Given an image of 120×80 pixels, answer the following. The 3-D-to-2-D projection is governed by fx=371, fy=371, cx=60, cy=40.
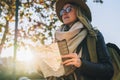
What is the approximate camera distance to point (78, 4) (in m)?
3.83

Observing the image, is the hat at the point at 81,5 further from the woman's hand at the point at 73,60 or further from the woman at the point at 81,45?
the woman's hand at the point at 73,60

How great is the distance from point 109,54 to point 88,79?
35cm

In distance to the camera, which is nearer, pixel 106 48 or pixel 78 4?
pixel 106 48

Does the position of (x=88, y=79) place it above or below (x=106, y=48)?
below

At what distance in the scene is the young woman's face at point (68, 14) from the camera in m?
3.74

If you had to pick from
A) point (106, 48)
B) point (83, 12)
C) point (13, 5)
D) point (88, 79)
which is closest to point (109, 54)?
point (106, 48)

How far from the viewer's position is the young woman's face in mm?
3738

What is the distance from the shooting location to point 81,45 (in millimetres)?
3500

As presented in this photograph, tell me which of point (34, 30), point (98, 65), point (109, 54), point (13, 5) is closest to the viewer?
point (98, 65)

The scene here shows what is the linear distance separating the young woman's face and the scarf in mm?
179

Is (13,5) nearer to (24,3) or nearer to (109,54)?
(24,3)

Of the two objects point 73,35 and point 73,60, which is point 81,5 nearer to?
point 73,35

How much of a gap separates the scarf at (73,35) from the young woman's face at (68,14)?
18cm

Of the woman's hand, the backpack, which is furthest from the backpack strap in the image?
the woman's hand
